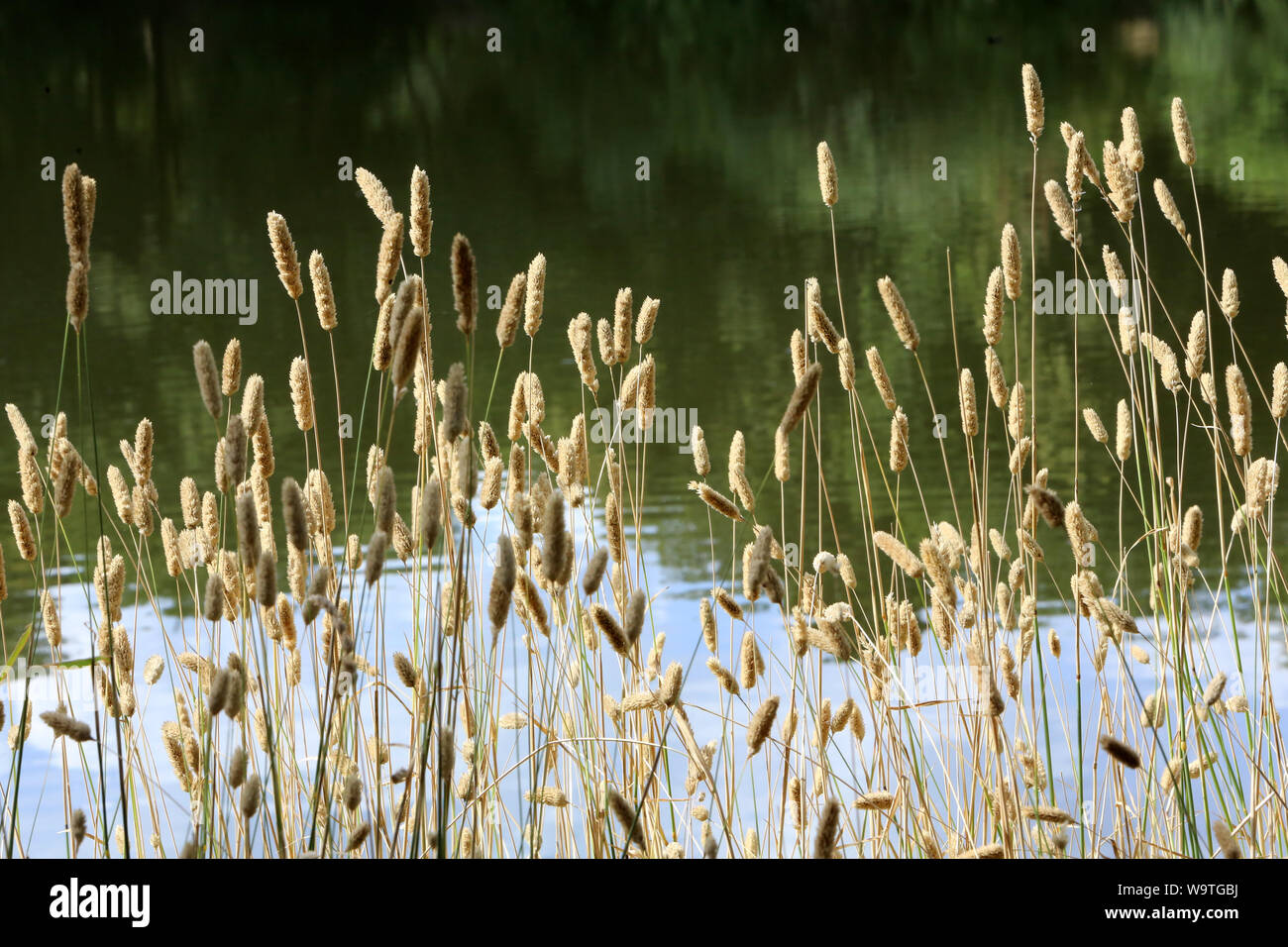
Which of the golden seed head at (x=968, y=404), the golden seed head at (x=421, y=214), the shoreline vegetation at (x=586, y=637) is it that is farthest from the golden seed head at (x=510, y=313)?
the golden seed head at (x=968, y=404)

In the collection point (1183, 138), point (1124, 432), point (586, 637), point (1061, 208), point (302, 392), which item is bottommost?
point (586, 637)

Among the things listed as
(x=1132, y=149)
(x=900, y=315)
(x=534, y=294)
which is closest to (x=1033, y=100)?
(x=1132, y=149)

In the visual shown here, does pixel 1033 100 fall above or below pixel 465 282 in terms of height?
above

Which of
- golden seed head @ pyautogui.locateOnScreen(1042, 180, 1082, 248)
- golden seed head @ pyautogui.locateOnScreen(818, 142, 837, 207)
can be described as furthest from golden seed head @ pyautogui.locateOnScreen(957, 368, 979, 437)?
golden seed head @ pyautogui.locateOnScreen(818, 142, 837, 207)

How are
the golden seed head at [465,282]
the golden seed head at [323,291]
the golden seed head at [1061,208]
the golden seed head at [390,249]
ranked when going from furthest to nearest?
the golden seed head at [1061,208]
the golden seed head at [323,291]
the golden seed head at [390,249]
the golden seed head at [465,282]

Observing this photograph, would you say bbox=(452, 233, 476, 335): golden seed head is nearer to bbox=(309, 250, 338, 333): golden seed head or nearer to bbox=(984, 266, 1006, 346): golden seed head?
bbox=(309, 250, 338, 333): golden seed head

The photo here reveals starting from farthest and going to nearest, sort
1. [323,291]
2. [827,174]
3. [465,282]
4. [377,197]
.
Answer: [827,174]
[323,291]
[377,197]
[465,282]

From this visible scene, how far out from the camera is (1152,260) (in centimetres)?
1310

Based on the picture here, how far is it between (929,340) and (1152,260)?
11.7 feet

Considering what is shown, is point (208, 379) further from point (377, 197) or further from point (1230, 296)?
point (1230, 296)

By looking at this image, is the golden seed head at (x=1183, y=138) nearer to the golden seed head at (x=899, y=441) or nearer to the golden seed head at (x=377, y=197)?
the golden seed head at (x=899, y=441)
